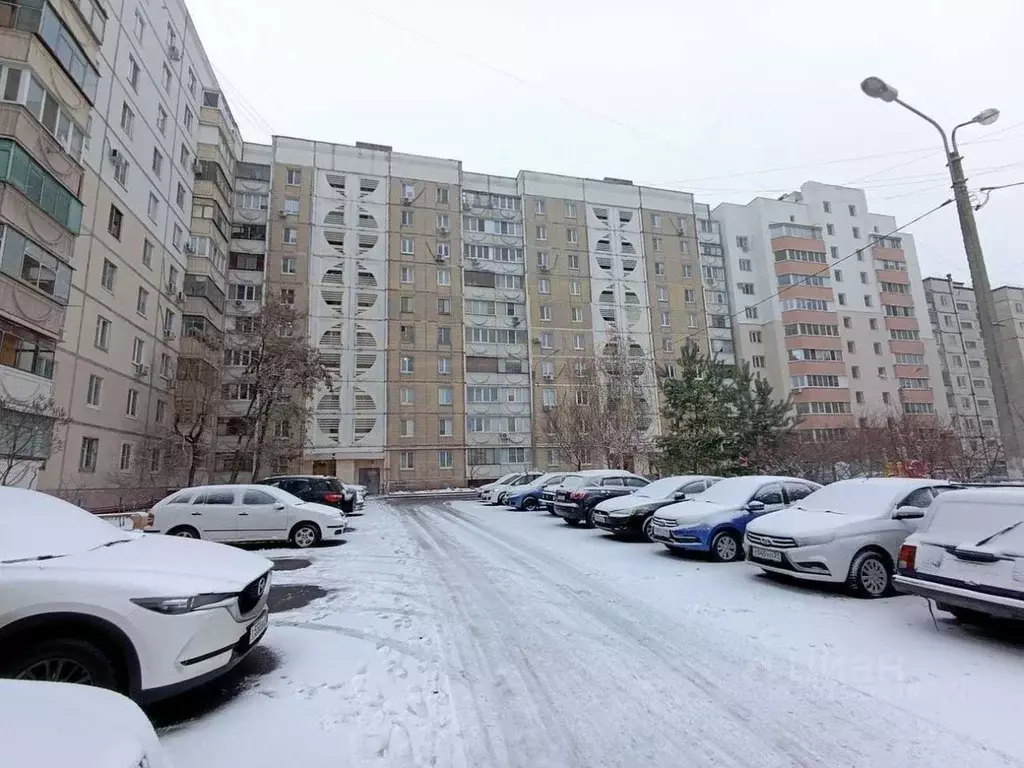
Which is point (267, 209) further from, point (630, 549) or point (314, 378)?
point (630, 549)

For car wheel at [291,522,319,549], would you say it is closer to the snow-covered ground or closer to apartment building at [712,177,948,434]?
the snow-covered ground

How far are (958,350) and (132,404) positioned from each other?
281ft

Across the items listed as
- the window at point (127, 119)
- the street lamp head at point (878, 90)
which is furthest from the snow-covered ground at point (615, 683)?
the window at point (127, 119)

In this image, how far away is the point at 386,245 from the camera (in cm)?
4431

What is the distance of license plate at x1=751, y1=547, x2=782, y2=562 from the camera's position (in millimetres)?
7742

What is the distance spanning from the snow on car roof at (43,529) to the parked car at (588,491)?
39.2 feet

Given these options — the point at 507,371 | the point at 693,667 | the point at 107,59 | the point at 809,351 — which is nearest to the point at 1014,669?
the point at 693,667

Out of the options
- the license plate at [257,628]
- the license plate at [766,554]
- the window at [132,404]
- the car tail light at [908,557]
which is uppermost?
the window at [132,404]

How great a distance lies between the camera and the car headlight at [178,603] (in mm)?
3725

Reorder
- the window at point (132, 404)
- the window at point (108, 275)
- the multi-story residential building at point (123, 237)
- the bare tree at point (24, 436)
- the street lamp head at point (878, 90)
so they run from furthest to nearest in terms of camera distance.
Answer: the window at point (132, 404), the window at point (108, 275), the multi-story residential building at point (123, 237), the bare tree at point (24, 436), the street lamp head at point (878, 90)

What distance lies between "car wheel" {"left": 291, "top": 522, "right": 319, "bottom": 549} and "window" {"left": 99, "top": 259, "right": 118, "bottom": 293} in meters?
18.0

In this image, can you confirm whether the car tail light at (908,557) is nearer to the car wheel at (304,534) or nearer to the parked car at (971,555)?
Result: the parked car at (971,555)

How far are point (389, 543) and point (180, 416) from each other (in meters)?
19.8

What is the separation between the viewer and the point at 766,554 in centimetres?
792
